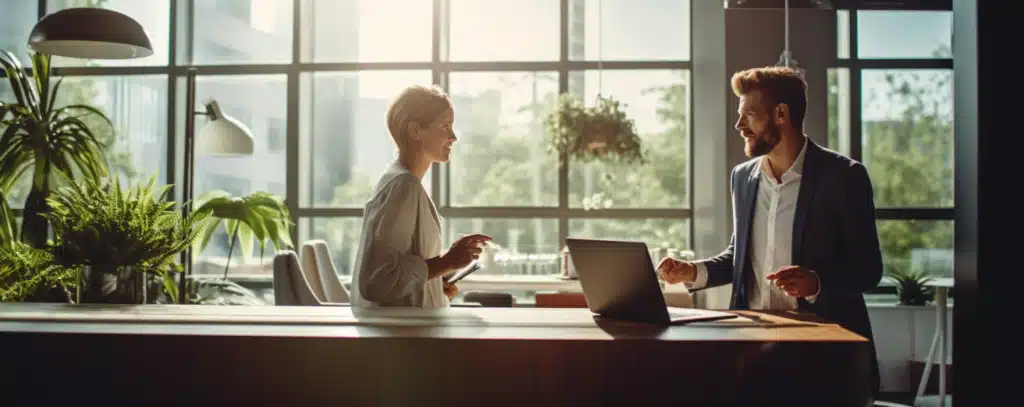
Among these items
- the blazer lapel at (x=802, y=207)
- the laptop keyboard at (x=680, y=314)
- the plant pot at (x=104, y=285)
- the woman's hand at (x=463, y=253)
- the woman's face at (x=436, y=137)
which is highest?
the woman's face at (x=436, y=137)

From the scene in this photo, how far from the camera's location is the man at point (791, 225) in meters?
2.42

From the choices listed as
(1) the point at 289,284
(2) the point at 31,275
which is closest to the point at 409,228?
(2) the point at 31,275

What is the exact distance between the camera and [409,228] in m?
2.37

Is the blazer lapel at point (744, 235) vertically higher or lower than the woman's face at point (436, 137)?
lower

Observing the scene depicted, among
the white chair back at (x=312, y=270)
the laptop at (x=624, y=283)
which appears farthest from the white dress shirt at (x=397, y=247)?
the white chair back at (x=312, y=270)

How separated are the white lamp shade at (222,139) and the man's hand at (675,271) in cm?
374

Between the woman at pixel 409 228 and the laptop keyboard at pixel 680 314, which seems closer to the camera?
the laptop keyboard at pixel 680 314

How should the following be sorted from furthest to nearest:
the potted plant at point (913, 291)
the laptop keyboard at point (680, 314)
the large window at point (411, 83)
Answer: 1. the large window at point (411, 83)
2. the potted plant at point (913, 291)
3. the laptop keyboard at point (680, 314)

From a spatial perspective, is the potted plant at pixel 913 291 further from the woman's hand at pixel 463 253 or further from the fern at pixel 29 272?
the fern at pixel 29 272

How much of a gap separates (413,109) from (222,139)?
3.47 meters

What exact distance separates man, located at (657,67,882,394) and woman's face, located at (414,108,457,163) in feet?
2.36

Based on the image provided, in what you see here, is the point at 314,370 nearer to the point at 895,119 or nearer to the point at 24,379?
the point at 24,379

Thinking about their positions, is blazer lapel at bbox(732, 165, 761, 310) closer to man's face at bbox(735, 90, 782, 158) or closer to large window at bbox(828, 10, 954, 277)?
man's face at bbox(735, 90, 782, 158)

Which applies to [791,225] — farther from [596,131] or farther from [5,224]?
[5,224]
